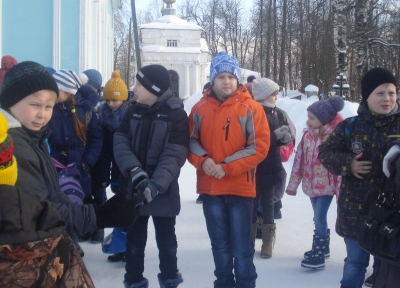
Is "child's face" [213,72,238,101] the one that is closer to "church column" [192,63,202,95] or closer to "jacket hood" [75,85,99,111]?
"jacket hood" [75,85,99,111]

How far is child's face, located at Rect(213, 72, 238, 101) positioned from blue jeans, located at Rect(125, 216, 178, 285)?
94cm

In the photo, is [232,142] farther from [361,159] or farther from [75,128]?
[75,128]

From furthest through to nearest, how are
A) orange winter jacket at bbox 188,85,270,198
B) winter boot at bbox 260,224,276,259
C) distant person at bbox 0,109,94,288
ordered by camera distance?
winter boot at bbox 260,224,276,259 → orange winter jacket at bbox 188,85,270,198 → distant person at bbox 0,109,94,288

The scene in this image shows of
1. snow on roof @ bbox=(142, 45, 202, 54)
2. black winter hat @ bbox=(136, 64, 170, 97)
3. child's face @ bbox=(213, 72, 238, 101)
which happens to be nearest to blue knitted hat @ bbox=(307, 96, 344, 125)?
child's face @ bbox=(213, 72, 238, 101)

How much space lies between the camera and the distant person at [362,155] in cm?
297

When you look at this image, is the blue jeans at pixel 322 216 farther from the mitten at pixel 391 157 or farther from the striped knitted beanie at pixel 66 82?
the striped knitted beanie at pixel 66 82

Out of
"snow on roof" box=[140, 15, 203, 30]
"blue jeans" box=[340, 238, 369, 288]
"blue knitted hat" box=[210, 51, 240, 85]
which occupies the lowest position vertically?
"blue jeans" box=[340, 238, 369, 288]

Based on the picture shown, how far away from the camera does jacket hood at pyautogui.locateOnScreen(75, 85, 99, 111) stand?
13.4 ft

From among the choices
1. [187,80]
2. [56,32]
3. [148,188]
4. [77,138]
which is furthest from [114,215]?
[187,80]

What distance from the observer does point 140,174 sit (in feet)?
10.0

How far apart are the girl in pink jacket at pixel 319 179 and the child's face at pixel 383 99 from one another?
1017mm

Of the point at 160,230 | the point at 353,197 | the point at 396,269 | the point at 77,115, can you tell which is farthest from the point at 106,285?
the point at 396,269

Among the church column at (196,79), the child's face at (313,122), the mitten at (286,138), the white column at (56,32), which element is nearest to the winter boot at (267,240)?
the mitten at (286,138)

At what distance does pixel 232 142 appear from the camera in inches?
Answer: 131
